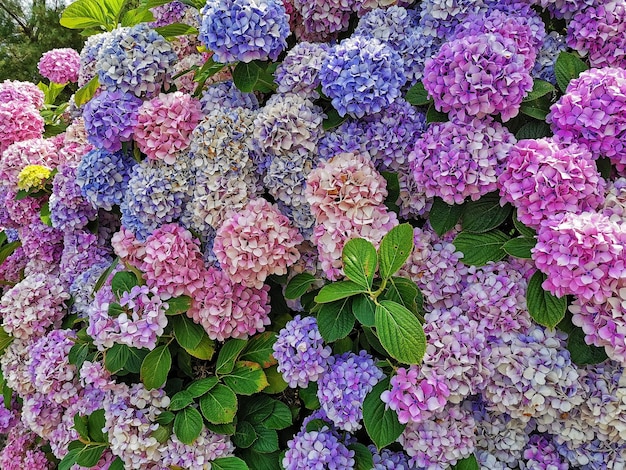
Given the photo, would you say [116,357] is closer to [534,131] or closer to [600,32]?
[534,131]

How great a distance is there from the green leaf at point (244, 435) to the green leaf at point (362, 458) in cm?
34

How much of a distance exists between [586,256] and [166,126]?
1.27 meters

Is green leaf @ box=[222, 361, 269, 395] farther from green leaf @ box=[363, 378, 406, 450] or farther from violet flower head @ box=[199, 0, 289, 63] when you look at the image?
violet flower head @ box=[199, 0, 289, 63]

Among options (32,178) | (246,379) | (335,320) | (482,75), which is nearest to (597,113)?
(482,75)

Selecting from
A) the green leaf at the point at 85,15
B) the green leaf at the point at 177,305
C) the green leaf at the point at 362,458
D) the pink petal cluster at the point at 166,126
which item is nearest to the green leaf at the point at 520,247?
the green leaf at the point at 362,458

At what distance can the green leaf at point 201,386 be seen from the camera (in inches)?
64.8

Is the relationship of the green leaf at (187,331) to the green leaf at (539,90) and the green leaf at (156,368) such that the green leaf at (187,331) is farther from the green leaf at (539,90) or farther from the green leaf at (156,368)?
the green leaf at (539,90)

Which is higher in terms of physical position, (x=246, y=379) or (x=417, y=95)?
(x=417, y=95)

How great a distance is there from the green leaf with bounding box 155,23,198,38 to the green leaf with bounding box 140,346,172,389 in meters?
1.13

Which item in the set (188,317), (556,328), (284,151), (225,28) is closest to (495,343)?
(556,328)

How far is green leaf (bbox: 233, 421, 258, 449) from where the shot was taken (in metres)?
1.68

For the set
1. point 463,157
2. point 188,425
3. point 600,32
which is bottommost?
point 188,425

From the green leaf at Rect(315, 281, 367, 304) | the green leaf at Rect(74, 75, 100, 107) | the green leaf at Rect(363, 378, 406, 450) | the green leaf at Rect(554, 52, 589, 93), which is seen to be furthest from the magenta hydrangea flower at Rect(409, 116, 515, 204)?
the green leaf at Rect(74, 75, 100, 107)

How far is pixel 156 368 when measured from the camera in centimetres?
166
